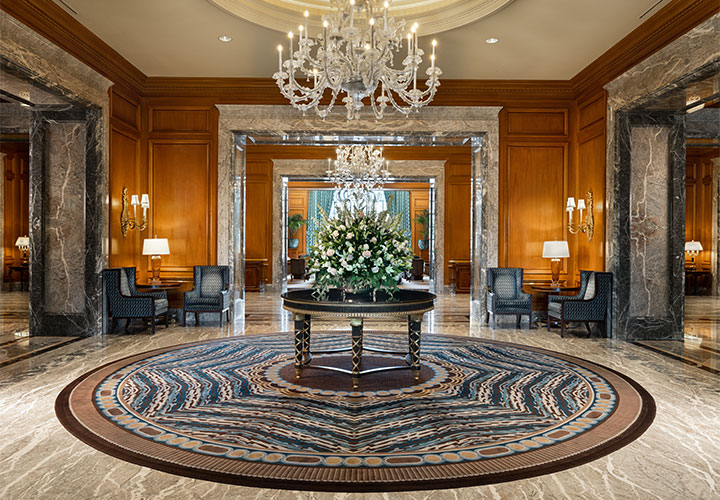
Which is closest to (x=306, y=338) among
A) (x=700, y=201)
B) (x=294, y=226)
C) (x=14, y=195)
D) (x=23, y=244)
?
(x=23, y=244)

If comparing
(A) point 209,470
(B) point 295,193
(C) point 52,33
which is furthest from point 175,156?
(B) point 295,193

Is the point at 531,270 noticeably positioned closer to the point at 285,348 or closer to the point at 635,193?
the point at 635,193

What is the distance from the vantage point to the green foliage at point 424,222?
67.2ft

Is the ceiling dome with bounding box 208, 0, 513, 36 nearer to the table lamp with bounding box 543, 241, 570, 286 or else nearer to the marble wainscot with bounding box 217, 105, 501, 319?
the marble wainscot with bounding box 217, 105, 501, 319

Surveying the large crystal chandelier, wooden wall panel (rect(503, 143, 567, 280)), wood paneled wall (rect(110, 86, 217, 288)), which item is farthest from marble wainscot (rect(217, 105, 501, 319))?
the large crystal chandelier

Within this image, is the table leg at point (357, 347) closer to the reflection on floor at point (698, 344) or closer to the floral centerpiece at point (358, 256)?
the floral centerpiece at point (358, 256)

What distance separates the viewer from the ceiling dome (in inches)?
253

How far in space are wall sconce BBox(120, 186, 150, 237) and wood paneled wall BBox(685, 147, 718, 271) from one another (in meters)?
13.6

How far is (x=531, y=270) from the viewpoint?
9023mm

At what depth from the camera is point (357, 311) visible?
4.62m

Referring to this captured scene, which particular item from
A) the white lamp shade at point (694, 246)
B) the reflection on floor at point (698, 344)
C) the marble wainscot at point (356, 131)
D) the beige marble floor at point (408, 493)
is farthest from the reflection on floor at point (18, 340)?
the white lamp shade at point (694, 246)

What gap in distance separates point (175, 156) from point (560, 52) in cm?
633

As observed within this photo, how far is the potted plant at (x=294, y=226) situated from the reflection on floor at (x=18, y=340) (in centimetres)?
1107

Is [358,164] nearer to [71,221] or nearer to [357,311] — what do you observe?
[71,221]
